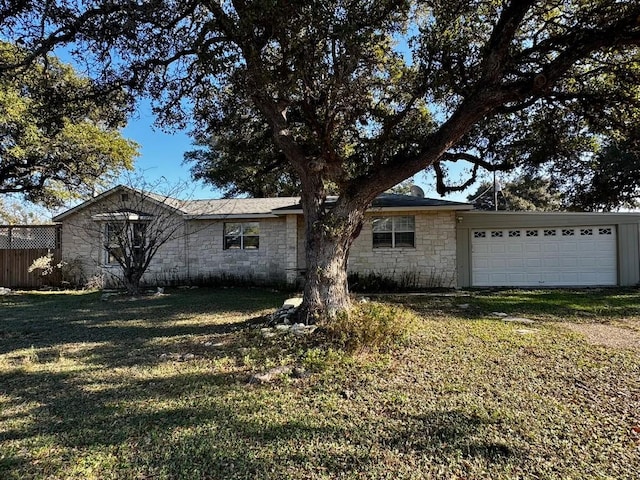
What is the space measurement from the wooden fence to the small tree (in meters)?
1.78

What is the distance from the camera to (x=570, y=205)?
62.5 ft

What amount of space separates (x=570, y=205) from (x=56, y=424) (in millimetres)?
21882

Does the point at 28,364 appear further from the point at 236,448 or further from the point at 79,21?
the point at 79,21

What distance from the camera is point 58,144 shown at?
12938 millimetres

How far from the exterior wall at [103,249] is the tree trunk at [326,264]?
953 cm

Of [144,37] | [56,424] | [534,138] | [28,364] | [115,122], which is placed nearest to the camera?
[56,424]

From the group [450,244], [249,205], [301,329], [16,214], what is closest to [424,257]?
[450,244]

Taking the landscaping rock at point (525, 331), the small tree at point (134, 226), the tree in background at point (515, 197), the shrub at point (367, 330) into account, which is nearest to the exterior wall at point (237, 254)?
the small tree at point (134, 226)

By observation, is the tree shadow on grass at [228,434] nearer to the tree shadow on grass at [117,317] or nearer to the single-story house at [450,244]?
the tree shadow on grass at [117,317]

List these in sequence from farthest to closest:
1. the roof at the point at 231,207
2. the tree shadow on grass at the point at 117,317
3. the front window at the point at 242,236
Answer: the front window at the point at 242,236 → the roof at the point at 231,207 → the tree shadow on grass at the point at 117,317

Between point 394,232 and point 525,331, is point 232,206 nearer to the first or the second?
point 394,232

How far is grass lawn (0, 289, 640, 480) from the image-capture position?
2512mm

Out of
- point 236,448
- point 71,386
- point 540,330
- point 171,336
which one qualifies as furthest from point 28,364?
point 540,330

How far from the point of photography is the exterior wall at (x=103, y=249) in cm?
1421
